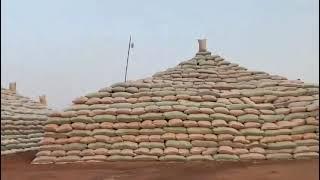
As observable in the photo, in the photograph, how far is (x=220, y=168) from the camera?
5.48 metres

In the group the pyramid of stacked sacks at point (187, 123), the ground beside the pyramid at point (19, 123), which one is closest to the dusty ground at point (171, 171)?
the pyramid of stacked sacks at point (187, 123)

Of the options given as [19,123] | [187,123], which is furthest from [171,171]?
[19,123]

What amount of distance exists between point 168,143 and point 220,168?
1362mm

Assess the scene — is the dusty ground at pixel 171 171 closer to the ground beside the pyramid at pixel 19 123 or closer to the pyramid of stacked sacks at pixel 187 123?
the pyramid of stacked sacks at pixel 187 123

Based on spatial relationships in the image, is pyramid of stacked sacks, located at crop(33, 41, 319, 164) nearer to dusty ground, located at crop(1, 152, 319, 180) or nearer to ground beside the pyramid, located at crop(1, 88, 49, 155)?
dusty ground, located at crop(1, 152, 319, 180)

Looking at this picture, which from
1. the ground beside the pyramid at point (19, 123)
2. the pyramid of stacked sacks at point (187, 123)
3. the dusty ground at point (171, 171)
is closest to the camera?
the dusty ground at point (171, 171)

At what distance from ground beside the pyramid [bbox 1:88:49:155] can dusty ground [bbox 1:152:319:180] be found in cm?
364

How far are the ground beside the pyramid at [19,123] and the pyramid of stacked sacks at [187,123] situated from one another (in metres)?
2.66

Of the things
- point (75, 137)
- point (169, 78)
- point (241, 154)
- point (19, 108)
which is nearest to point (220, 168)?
point (241, 154)

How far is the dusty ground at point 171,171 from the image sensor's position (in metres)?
4.59

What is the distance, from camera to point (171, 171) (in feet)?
17.3

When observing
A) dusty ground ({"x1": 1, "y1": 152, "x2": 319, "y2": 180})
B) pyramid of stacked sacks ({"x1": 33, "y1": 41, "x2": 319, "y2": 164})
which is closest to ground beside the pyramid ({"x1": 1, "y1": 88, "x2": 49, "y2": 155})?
pyramid of stacked sacks ({"x1": 33, "y1": 41, "x2": 319, "y2": 164})

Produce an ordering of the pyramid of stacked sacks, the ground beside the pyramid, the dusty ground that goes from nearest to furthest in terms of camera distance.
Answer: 1. the dusty ground
2. the pyramid of stacked sacks
3. the ground beside the pyramid

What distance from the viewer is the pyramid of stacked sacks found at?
21.4 ft
